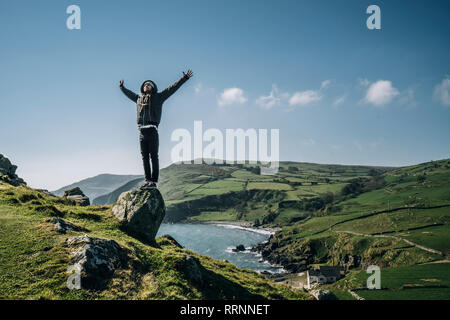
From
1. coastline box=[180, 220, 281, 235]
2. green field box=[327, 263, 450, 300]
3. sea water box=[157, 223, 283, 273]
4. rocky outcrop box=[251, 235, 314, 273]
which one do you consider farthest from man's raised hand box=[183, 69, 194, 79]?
coastline box=[180, 220, 281, 235]

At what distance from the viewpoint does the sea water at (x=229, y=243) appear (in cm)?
7938

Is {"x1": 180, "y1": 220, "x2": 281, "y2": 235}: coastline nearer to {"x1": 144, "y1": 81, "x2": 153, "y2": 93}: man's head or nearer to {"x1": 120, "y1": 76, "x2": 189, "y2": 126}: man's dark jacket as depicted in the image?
{"x1": 120, "y1": 76, "x2": 189, "y2": 126}: man's dark jacket

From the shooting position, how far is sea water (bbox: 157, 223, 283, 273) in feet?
260

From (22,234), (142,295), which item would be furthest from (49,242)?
(142,295)

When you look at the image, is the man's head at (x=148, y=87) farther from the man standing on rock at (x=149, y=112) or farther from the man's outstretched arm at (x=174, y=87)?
the man's outstretched arm at (x=174, y=87)

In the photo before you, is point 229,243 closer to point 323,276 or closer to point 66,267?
point 323,276

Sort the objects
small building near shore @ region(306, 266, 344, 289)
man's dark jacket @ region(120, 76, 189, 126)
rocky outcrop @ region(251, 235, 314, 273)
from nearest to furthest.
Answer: man's dark jacket @ region(120, 76, 189, 126) → small building near shore @ region(306, 266, 344, 289) → rocky outcrop @ region(251, 235, 314, 273)

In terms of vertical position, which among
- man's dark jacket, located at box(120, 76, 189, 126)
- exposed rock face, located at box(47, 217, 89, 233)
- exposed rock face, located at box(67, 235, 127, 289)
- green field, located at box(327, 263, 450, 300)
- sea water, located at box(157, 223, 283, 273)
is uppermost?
man's dark jacket, located at box(120, 76, 189, 126)

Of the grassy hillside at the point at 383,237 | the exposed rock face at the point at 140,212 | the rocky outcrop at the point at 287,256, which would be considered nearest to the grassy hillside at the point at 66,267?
the exposed rock face at the point at 140,212

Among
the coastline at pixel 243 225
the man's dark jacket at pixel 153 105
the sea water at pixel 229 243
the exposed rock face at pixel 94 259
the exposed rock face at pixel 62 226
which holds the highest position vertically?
the man's dark jacket at pixel 153 105

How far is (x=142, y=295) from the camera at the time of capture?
23.9 ft

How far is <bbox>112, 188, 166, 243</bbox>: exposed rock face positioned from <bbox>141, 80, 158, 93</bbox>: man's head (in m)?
4.56

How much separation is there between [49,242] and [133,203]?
3.94m

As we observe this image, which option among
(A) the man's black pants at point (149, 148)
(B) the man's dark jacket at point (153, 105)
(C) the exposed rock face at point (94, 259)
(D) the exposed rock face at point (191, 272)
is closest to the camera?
(C) the exposed rock face at point (94, 259)
